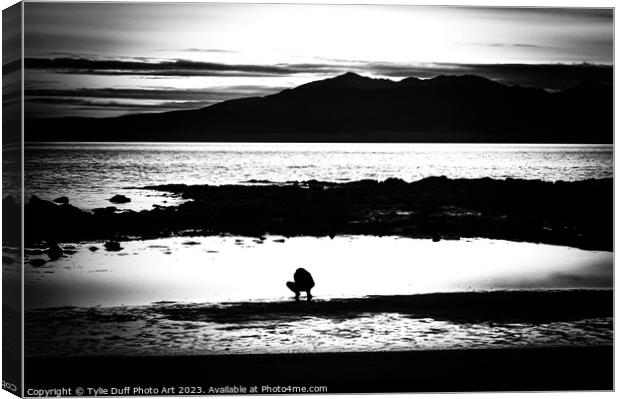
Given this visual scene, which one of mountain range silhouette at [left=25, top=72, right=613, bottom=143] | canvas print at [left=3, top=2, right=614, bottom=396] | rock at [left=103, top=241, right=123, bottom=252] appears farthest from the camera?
mountain range silhouette at [left=25, top=72, right=613, bottom=143]

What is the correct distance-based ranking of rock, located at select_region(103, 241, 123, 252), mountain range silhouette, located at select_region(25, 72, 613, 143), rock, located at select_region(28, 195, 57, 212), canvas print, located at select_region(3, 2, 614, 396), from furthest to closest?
mountain range silhouette, located at select_region(25, 72, 613, 143) < rock, located at select_region(103, 241, 123, 252) < canvas print, located at select_region(3, 2, 614, 396) < rock, located at select_region(28, 195, 57, 212)

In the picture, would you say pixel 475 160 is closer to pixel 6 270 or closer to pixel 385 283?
pixel 385 283

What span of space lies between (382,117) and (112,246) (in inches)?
91.9

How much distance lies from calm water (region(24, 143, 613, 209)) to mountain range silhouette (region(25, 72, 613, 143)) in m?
0.08

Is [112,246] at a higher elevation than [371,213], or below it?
below

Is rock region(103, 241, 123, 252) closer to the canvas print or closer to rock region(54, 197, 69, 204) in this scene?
the canvas print

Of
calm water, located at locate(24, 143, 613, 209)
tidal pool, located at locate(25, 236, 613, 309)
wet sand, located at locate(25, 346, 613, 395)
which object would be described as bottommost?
wet sand, located at locate(25, 346, 613, 395)

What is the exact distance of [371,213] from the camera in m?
11.0

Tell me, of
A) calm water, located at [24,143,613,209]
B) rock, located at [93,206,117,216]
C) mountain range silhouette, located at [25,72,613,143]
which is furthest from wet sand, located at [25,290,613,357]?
mountain range silhouette, located at [25,72,613,143]

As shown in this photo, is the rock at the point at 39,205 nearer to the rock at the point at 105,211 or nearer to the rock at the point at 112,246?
the rock at the point at 105,211

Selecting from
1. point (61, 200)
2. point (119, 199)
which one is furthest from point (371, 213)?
point (61, 200)

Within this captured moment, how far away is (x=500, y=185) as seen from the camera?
1119cm

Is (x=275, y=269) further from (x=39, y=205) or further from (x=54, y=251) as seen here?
(x=39, y=205)

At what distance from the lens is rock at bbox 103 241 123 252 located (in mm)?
10719
